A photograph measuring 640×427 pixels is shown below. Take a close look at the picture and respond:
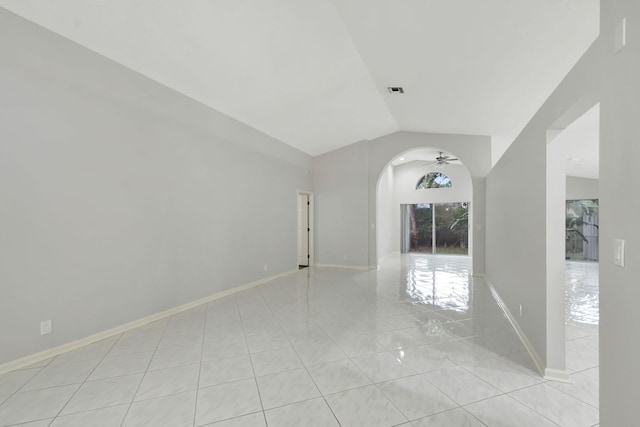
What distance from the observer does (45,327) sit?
2.59 m

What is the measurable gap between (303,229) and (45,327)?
564cm

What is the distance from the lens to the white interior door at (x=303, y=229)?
7723mm

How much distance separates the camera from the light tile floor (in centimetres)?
182

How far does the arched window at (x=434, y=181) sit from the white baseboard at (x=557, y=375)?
27.8 ft

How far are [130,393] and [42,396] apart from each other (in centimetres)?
59

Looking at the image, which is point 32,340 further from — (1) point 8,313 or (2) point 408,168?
(2) point 408,168

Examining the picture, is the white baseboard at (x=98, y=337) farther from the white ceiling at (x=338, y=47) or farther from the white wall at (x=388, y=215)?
the white wall at (x=388, y=215)

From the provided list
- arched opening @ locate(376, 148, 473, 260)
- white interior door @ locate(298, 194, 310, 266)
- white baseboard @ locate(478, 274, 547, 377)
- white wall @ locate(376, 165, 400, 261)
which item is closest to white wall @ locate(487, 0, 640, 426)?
white baseboard @ locate(478, 274, 547, 377)

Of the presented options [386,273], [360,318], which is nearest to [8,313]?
[360,318]

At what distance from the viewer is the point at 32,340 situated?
2.51 m

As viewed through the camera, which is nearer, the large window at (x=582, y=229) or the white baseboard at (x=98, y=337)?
the white baseboard at (x=98, y=337)

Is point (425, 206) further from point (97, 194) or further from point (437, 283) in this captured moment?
point (97, 194)

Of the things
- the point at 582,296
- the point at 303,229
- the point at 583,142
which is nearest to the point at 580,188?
the point at 583,142

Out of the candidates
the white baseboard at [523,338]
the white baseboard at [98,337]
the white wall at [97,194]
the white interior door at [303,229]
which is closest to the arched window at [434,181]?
the white interior door at [303,229]
